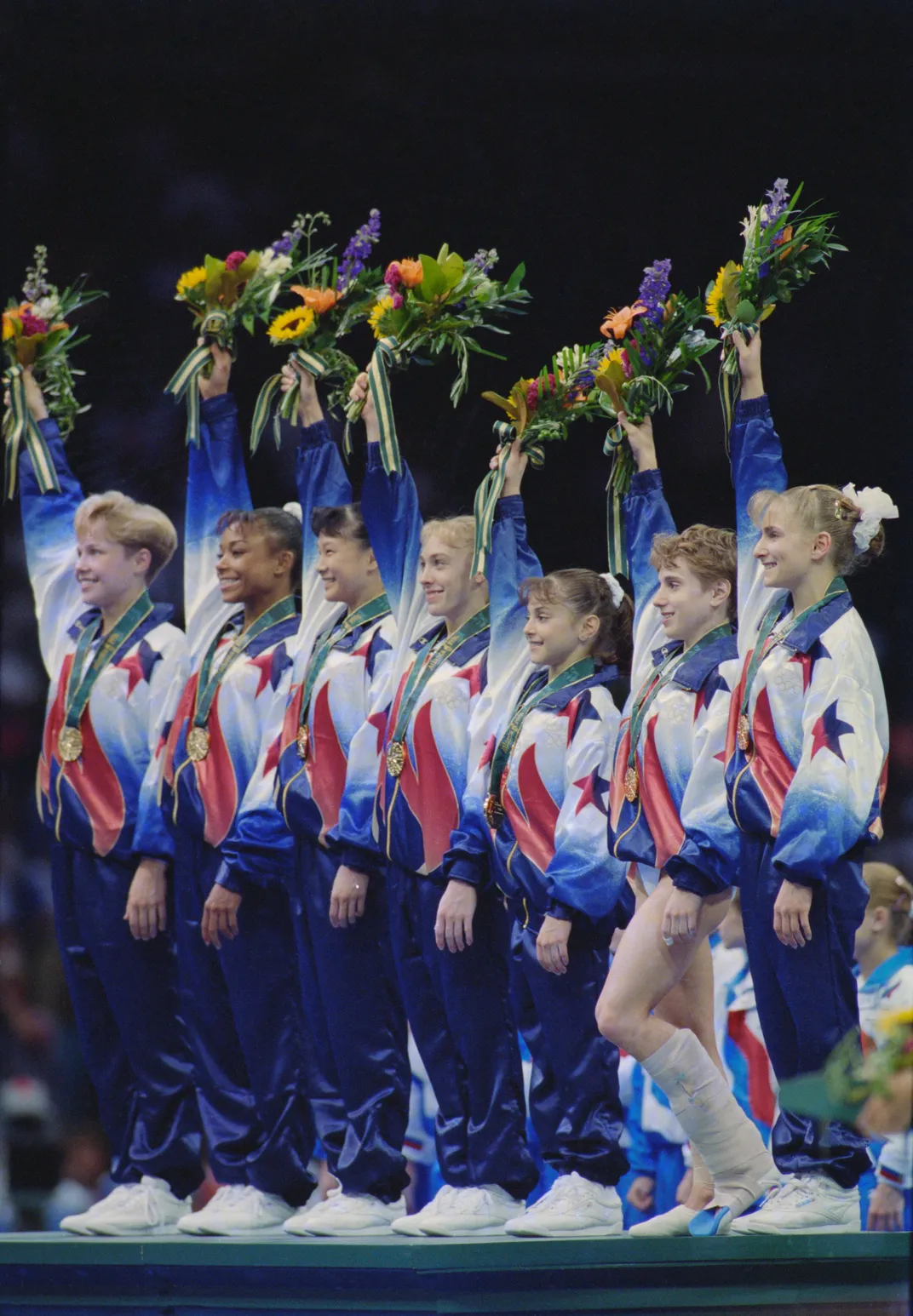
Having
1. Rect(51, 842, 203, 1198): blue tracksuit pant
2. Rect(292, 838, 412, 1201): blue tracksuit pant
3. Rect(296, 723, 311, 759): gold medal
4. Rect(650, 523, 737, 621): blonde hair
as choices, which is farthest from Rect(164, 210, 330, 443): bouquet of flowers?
Rect(650, 523, 737, 621): blonde hair

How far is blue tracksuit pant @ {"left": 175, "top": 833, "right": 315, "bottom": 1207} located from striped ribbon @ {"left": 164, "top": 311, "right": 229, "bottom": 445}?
1.40 m

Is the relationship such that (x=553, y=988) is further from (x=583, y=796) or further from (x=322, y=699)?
(x=322, y=699)

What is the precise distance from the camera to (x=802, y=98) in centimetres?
601

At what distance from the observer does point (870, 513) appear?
524cm

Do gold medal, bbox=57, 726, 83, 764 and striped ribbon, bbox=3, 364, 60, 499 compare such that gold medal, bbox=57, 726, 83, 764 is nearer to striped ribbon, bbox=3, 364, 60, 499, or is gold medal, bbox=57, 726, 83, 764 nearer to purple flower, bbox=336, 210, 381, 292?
striped ribbon, bbox=3, 364, 60, 499

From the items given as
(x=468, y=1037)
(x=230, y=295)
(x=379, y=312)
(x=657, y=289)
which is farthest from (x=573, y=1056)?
(x=230, y=295)

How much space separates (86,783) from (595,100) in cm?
270

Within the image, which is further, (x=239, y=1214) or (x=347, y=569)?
(x=347, y=569)

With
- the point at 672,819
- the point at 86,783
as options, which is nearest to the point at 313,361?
the point at 86,783

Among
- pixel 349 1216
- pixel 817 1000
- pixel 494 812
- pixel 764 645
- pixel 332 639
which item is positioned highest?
pixel 332 639

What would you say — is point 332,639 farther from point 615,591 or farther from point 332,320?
point 332,320

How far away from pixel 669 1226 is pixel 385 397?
2.54 metres

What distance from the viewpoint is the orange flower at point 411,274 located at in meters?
6.05

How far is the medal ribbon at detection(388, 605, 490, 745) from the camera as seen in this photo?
582 cm
